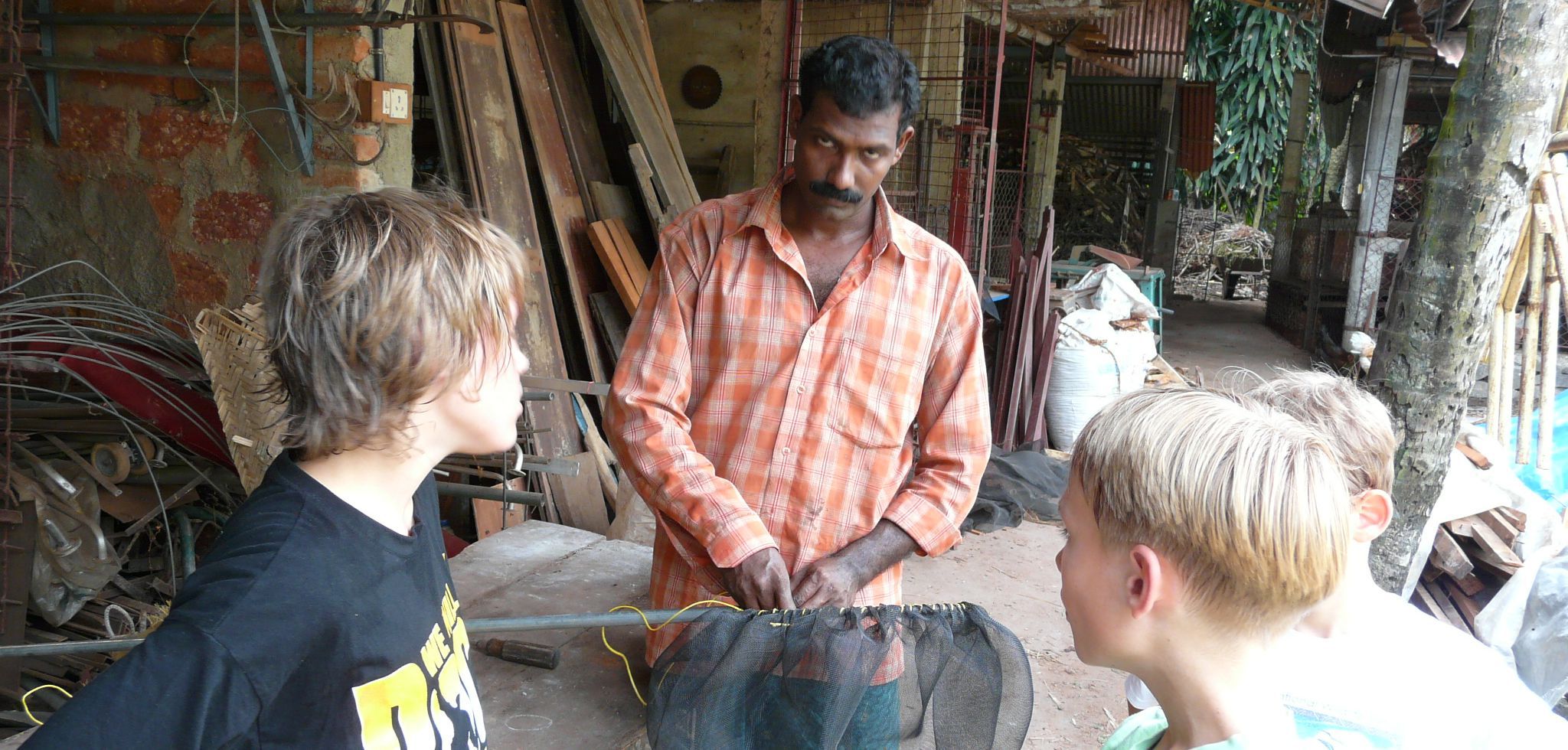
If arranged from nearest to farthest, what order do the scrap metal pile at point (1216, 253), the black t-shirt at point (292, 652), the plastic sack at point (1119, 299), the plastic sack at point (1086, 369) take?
the black t-shirt at point (292, 652) → the plastic sack at point (1086, 369) → the plastic sack at point (1119, 299) → the scrap metal pile at point (1216, 253)

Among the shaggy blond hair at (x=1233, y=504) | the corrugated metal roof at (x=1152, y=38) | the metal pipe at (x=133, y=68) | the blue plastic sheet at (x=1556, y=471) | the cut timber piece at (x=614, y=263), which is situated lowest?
the blue plastic sheet at (x=1556, y=471)

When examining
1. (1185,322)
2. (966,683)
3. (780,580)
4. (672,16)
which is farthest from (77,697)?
(1185,322)

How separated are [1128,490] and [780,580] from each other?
87 centimetres

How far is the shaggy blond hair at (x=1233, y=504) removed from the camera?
1.03 metres

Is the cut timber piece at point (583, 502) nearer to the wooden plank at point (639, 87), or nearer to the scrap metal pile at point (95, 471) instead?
the scrap metal pile at point (95, 471)

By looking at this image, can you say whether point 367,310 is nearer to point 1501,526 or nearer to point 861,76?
point 861,76

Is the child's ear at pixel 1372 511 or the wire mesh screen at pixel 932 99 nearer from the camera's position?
the child's ear at pixel 1372 511

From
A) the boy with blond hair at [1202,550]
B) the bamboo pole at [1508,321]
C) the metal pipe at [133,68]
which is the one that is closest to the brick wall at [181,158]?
the metal pipe at [133,68]

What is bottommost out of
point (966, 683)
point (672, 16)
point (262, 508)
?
point (966, 683)

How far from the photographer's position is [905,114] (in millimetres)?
2027

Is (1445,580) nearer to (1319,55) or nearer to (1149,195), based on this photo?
(1319,55)

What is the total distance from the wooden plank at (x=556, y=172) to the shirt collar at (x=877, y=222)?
3.03m

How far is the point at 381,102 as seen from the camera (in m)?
3.57

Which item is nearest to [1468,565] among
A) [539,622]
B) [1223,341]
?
[539,622]
